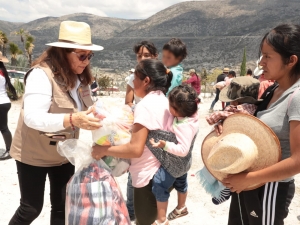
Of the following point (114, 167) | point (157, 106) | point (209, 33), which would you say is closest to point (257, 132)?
point (157, 106)

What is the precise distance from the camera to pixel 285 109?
145 cm

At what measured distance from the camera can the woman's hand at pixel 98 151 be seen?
195 cm

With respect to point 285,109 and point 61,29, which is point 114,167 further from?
point 285,109

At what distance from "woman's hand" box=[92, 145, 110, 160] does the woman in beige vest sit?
19cm

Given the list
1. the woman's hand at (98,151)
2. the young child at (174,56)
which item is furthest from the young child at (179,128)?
the young child at (174,56)

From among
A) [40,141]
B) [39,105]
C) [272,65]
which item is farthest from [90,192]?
[272,65]

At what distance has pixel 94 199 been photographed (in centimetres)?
183

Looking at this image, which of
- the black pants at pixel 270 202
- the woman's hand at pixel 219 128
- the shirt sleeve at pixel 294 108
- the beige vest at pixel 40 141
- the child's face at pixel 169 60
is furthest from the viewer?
the child's face at pixel 169 60

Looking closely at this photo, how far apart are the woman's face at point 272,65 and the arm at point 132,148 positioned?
778mm

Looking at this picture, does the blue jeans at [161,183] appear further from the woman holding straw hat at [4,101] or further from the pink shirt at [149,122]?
the woman holding straw hat at [4,101]

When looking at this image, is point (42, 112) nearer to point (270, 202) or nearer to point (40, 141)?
point (40, 141)

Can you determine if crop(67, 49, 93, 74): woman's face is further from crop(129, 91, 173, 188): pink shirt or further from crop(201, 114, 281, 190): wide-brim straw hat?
crop(201, 114, 281, 190): wide-brim straw hat

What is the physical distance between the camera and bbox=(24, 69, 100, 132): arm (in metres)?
1.76

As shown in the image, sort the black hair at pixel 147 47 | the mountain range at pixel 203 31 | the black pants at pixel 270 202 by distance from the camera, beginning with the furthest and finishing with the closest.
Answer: the mountain range at pixel 203 31 < the black hair at pixel 147 47 < the black pants at pixel 270 202
